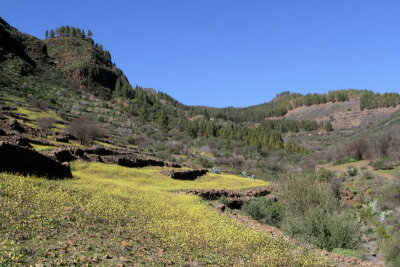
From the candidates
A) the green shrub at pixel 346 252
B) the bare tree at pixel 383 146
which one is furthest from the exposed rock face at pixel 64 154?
the bare tree at pixel 383 146

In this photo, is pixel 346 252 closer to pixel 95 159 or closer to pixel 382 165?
pixel 95 159

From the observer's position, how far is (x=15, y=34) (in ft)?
283

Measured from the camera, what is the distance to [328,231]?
13.1 metres

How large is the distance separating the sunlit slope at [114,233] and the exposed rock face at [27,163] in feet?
9.93

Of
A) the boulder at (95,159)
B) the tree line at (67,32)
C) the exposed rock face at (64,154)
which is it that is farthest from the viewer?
the tree line at (67,32)

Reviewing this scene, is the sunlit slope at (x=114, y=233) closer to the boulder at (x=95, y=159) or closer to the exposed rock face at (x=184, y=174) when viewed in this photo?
the boulder at (x=95, y=159)

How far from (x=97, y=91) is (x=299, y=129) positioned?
8967 cm

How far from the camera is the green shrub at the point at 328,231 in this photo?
12.4 meters

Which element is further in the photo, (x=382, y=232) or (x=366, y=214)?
(x=366, y=214)

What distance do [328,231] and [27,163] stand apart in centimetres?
1611

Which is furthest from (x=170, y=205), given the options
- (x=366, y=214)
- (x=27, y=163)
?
(x=366, y=214)

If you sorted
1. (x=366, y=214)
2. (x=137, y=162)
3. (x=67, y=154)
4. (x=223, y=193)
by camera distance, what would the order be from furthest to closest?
(x=137, y=162)
(x=67, y=154)
(x=223, y=193)
(x=366, y=214)

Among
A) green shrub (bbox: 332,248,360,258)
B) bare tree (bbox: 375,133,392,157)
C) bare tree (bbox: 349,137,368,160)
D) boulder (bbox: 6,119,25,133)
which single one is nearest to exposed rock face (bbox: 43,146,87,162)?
boulder (bbox: 6,119,25,133)

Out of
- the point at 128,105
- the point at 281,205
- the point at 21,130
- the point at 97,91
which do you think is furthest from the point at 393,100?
the point at 21,130
